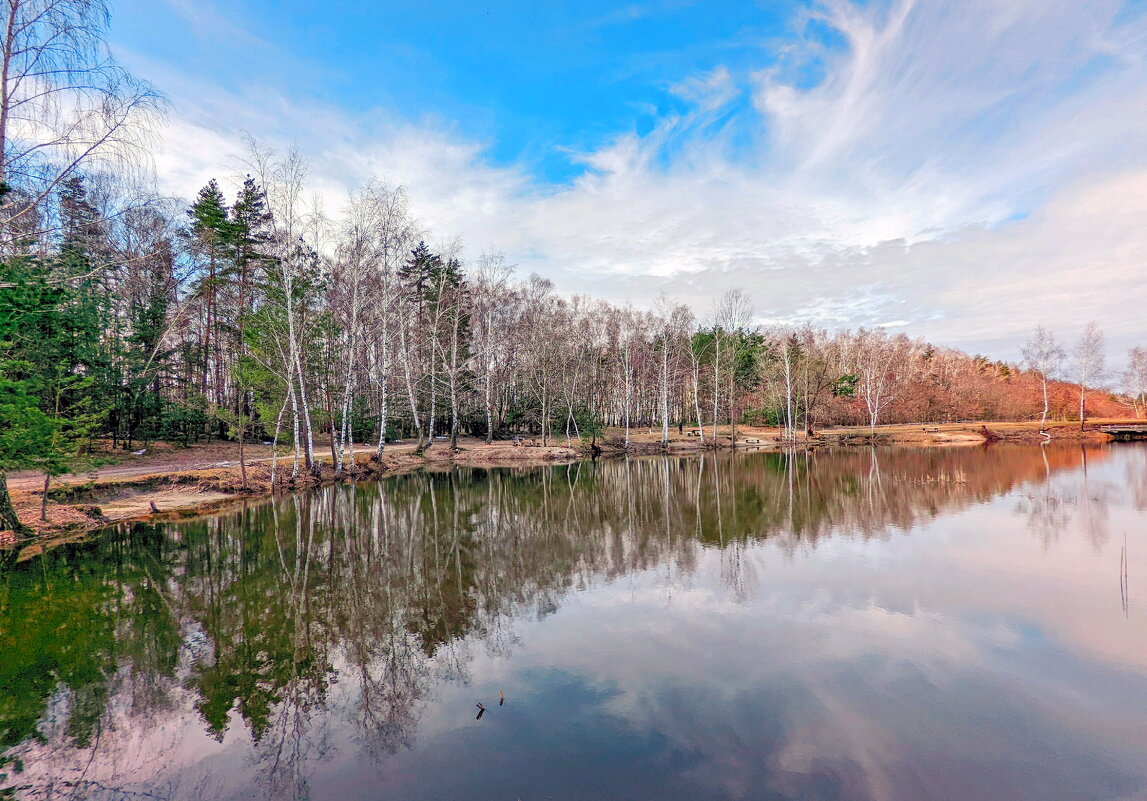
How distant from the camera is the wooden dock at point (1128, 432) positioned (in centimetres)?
5431

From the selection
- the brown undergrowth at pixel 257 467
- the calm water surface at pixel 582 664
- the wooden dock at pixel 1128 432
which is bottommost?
the wooden dock at pixel 1128 432

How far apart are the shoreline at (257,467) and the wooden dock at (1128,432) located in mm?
780

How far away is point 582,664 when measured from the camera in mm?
7164

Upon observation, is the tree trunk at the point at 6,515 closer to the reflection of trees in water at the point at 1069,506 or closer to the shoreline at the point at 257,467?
the shoreline at the point at 257,467

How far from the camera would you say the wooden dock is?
5431cm

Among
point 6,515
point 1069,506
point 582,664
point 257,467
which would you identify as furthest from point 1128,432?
point 6,515

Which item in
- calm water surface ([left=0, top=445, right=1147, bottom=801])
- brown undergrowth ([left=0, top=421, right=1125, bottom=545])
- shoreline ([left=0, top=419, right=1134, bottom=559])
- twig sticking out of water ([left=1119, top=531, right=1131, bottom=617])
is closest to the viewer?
calm water surface ([left=0, top=445, right=1147, bottom=801])

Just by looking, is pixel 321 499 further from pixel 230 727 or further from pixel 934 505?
pixel 934 505

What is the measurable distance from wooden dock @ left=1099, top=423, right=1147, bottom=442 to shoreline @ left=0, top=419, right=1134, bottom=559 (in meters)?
0.78

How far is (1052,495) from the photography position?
20.0 metres

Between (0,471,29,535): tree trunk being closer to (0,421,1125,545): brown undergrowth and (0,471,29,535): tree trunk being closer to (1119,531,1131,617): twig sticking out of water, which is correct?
(0,421,1125,545): brown undergrowth

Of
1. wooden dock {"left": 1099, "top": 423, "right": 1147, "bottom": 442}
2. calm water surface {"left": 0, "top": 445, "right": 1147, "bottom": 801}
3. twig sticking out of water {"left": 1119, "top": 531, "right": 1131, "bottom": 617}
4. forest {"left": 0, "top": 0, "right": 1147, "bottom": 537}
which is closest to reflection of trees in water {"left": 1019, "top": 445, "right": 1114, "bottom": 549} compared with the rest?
calm water surface {"left": 0, "top": 445, "right": 1147, "bottom": 801}

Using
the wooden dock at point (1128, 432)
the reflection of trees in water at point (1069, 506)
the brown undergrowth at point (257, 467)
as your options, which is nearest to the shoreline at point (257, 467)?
the brown undergrowth at point (257, 467)

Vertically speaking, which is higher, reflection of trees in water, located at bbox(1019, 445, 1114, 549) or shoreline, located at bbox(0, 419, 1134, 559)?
shoreline, located at bbox(0, 419, 1134, 559)
